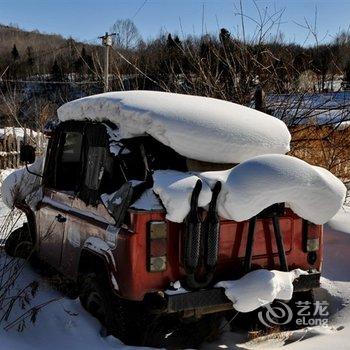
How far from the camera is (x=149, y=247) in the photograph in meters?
3.32

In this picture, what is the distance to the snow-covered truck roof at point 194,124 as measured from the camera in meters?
3.63

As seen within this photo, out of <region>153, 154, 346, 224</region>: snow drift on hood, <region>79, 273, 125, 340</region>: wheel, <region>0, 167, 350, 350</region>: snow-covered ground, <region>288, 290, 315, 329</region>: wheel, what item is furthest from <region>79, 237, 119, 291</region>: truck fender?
<region>288, 290, 315, 329</region>: wheel

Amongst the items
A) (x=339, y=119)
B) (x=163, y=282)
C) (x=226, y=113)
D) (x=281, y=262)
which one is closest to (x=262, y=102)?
(x=339, y=119)

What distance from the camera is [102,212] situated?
375 cm

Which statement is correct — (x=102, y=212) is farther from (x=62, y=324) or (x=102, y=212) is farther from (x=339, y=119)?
(x=339, y=119)

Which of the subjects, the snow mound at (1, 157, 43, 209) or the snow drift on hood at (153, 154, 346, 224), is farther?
the snow mound at (1, 157, 43, 209)

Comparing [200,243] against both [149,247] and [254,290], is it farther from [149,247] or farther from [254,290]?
[254,290]

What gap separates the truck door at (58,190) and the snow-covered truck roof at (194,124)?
2.01 ft

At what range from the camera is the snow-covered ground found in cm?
339

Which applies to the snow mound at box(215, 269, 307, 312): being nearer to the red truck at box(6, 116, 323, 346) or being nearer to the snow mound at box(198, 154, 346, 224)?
the red truck at box(6, 116, 323, 346)

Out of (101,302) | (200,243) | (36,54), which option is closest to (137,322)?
(101,302)

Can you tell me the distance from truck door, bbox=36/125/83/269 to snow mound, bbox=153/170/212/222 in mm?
1305

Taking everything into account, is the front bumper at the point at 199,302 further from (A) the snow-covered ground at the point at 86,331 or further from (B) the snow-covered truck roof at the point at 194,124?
(B) the snow-covered truck roof at the point at 194,124

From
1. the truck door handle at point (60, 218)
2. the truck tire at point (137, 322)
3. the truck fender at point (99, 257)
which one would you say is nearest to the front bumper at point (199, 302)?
the truck tire at point (137, 322)
